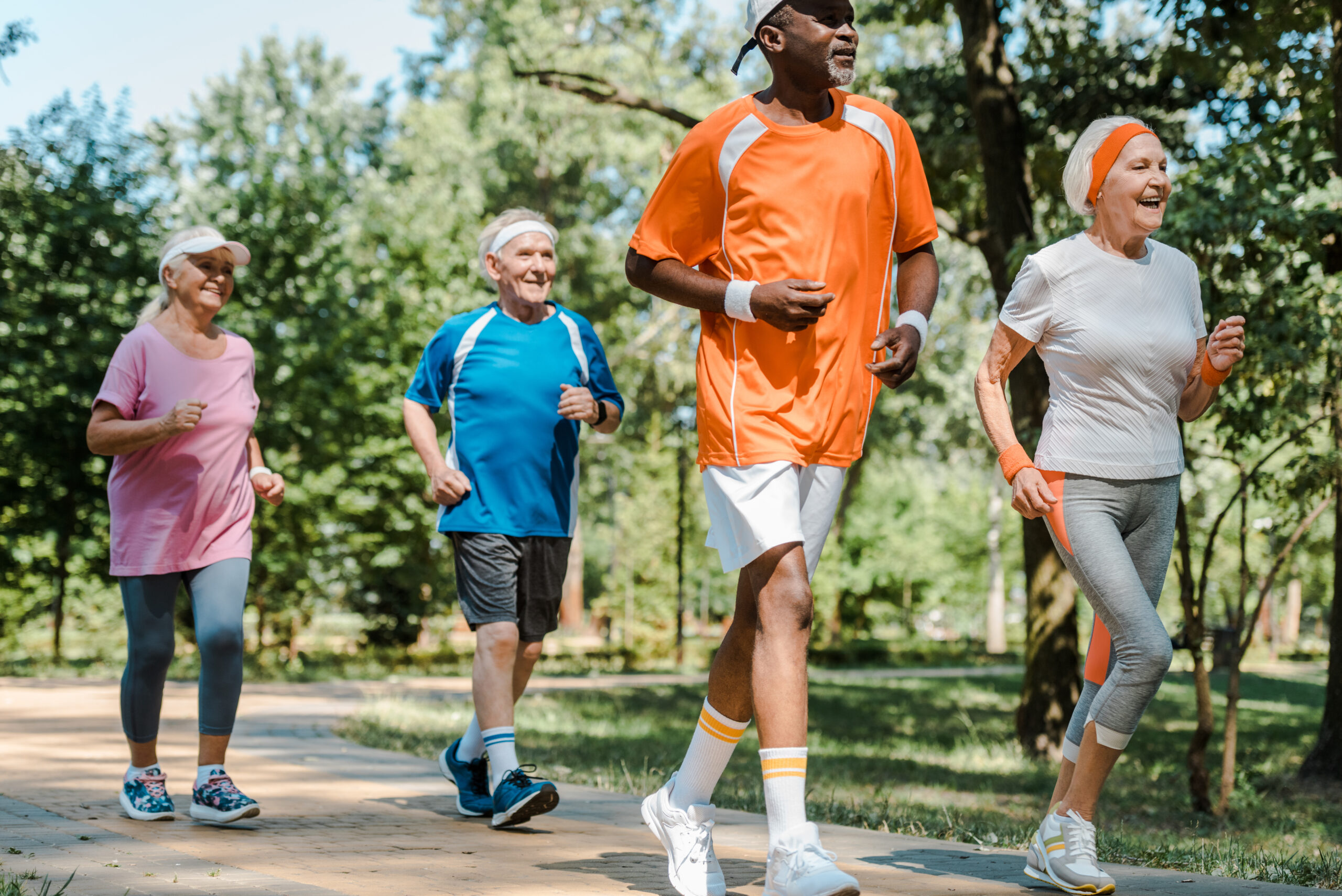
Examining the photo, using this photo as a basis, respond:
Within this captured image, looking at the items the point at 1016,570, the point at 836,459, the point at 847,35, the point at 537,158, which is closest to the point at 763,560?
the point at 836,459

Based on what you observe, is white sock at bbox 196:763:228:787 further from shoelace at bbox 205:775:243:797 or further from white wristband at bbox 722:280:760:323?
white wristband at bbox 722:280:760:323

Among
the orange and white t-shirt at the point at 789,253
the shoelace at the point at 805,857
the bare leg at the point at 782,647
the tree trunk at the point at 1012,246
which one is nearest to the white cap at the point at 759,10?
the orange and white t-shirt at the point at 789,253

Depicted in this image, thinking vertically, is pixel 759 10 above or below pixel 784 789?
above

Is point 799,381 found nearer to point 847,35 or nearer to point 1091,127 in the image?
point 847,35

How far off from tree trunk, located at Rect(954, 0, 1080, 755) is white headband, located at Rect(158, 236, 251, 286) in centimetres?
717

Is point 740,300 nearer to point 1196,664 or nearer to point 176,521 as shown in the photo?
point 176,521

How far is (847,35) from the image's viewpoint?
3.18 metres

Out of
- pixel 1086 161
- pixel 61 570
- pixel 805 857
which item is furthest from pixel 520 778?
pixel 61 570

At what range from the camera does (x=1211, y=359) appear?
3568 mm

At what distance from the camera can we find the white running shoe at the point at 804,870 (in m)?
2.70

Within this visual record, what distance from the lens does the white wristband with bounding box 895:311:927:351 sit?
10.8 ft

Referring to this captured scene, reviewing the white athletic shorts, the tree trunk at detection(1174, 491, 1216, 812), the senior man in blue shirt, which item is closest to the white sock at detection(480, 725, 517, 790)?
the senior man in blue shirt

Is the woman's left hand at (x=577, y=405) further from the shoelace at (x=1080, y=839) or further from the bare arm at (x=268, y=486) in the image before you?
the shoelace at (x=1080, y=839)

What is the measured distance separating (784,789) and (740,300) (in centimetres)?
118
